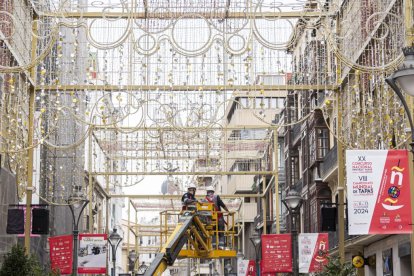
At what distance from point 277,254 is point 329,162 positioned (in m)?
13.7

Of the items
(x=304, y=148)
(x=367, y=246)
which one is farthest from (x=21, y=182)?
→ (x=304, y=148)

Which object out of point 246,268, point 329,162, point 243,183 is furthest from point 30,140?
point 243,183

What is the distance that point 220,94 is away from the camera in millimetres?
29219

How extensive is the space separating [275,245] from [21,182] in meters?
8.88

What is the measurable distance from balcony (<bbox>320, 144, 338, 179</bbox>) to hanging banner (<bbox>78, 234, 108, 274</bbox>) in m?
14.1

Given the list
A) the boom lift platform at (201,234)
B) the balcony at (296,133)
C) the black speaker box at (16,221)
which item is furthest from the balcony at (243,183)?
the boom lift platform at (201,234)

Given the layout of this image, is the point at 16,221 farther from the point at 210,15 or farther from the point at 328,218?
the point at 328,218

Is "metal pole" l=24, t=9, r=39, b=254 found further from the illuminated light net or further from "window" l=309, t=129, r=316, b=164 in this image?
"window" l=309, t=129, r=316, b=164

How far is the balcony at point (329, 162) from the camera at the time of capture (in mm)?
44250

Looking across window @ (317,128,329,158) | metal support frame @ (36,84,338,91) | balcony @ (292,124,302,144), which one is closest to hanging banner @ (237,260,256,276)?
window @ (317,128,329,158)

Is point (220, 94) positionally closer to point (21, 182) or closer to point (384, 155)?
point (21, 182)

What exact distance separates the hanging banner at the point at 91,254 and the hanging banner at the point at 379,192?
13924 mm

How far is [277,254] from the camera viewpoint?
33281 mm

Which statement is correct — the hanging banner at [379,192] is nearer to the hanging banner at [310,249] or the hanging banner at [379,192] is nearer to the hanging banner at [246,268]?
the hanging banner at [310,249]
